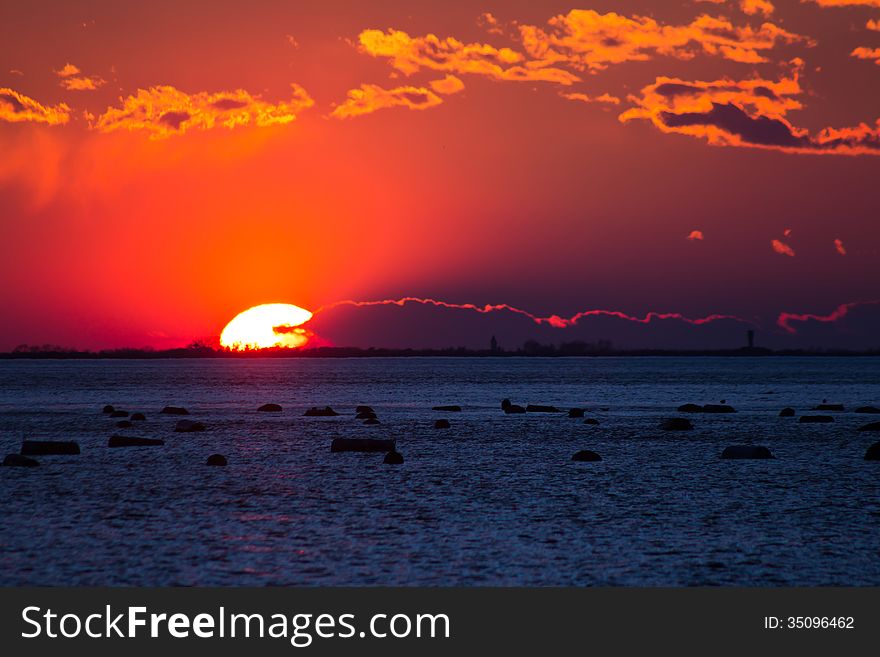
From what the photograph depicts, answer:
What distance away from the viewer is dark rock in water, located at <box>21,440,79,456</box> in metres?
33.2

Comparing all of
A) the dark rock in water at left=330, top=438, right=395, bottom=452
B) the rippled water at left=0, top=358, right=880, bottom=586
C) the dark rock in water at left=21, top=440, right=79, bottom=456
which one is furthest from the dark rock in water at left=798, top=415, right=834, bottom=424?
the dark rock in water at left=21, top=440, right=79, bottom=456

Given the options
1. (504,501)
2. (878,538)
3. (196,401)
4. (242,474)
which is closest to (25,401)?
(196,401)

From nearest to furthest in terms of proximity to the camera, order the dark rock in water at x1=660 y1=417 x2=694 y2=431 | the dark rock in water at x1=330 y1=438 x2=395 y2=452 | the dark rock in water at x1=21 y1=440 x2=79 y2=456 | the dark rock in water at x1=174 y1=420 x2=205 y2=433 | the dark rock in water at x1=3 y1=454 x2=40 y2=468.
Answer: the dark rock in water at x1=3 y1=454 x2=40 y2=468 → the dark rock in water at x1=21 y1=440 x2=79 y2=456 → the dark rock in water at x1=330 y1=438 x2=395 y2=452 → the dark rock in water at x1=660 y1=417 x2=694 y2=431 → the dark rock in water at x1=174 y1=420 x2=205 y2=433

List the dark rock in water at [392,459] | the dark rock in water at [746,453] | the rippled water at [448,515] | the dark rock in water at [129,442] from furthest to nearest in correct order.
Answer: the dark rock in water at [129,442], the dark rock in water at [746,453], the dark rock in water at [392,459], the rippled water at [448,515]

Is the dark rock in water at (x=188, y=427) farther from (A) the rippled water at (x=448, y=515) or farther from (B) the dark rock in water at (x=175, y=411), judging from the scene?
(B) the dark rock in water at (x=175, y=411)

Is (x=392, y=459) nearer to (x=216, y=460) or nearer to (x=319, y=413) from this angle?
(x=216, y=460)

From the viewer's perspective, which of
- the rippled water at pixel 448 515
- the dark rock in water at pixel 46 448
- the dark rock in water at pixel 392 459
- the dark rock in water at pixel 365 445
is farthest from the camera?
the dark rock in water at pixel 365 445

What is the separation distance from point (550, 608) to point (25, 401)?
3018 inches

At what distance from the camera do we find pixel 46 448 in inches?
1332

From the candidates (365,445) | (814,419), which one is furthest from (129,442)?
(814,419)

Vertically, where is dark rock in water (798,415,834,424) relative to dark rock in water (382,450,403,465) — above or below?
below

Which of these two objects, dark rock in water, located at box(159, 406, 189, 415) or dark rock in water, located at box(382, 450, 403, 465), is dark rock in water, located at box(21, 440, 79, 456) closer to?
dark rock in water, located at box(382, 450, 403, 465)

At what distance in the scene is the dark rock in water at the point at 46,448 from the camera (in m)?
33.2

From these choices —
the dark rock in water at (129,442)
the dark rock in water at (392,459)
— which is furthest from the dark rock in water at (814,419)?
the dark rock in water at (129,442)
